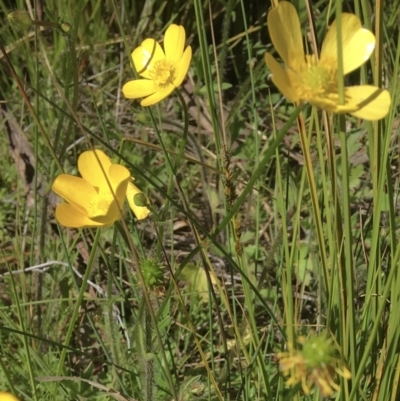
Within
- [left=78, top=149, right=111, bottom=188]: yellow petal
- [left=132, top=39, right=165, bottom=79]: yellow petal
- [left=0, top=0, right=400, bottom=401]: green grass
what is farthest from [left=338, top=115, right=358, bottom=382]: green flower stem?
[left=132, top=39, right=165, bottom=79]: yellow petal

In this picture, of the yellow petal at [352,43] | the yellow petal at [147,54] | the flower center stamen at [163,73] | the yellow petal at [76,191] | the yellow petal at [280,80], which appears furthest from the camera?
the yellow petal at [147,54]

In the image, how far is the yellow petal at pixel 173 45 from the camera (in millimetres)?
940

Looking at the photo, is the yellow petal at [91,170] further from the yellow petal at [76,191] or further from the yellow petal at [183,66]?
the yellow petal at [183,66]

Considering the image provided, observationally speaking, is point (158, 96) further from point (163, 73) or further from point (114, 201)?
point (114, 201)

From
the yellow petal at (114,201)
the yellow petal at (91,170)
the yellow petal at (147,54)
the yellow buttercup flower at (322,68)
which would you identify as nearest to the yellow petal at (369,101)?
the yellow buttercup flower at (322,68)

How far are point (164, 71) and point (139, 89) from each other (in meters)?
0.05

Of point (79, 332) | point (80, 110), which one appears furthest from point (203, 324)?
point (80, 110)

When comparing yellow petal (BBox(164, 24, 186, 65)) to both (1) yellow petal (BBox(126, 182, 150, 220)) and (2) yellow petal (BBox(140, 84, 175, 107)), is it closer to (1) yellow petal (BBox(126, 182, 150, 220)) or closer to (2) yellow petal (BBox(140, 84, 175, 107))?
(2) yellow petal (BBox(140, 84, 175, 107))

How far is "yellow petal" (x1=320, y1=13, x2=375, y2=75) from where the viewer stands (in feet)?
2.04

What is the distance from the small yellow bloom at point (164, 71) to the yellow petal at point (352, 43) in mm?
241

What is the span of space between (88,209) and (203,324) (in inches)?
25.4

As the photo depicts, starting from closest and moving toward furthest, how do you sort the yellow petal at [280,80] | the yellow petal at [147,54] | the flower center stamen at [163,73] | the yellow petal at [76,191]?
the yellow petal at [280,80]
the yellow petal at [76,191]
the flower center stamen at [163,73]
the yellow petal at [147,54]

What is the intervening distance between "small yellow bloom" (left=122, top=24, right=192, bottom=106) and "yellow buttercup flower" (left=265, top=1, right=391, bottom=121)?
24cm

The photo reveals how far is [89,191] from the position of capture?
0.81 meters
